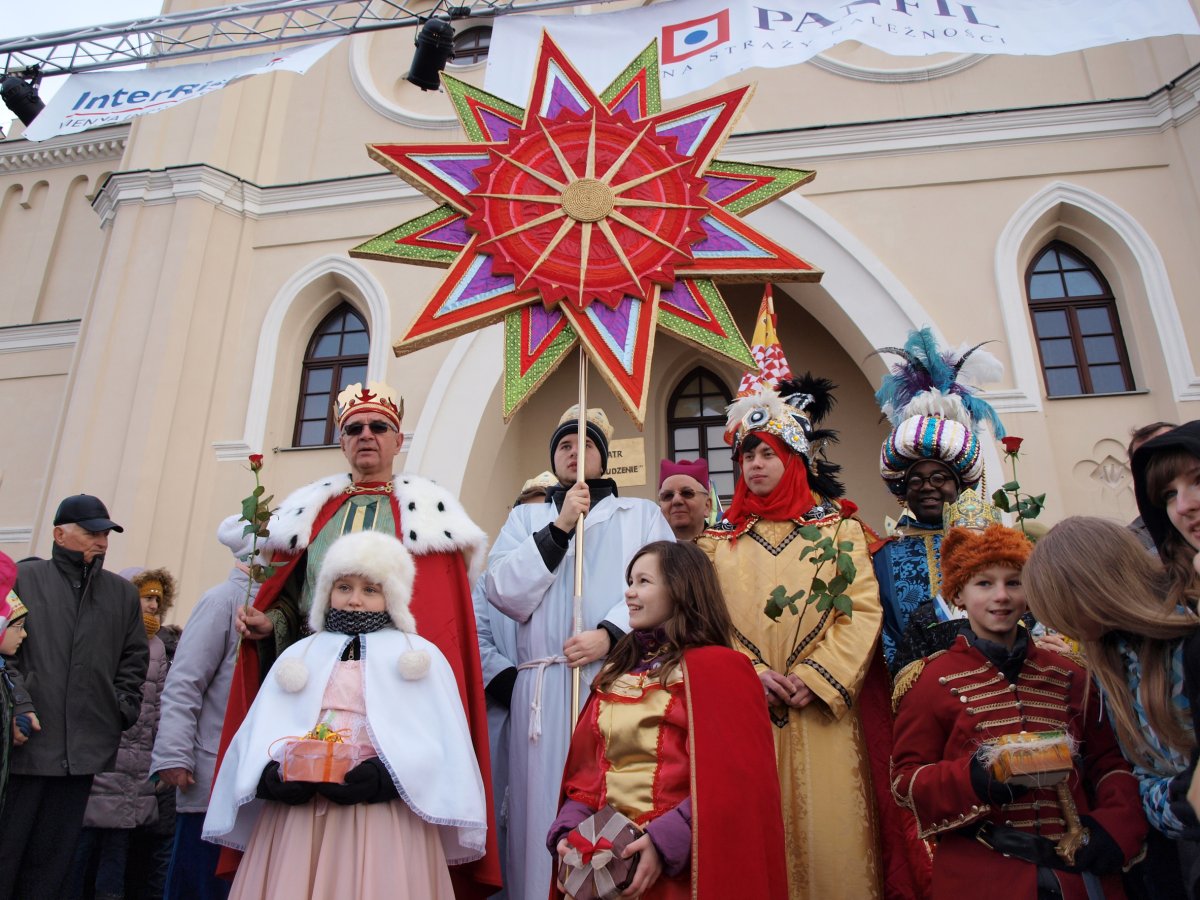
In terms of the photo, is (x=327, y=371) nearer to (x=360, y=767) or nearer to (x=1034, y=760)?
(x=360, y=767)

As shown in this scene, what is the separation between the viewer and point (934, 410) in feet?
13.6

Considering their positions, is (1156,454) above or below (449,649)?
above

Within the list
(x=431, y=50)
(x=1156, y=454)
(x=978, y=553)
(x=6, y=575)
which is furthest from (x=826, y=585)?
(x=431, y=50)

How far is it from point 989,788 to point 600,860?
0.94 m

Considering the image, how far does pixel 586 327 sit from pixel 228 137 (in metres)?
7.32

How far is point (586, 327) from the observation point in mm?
3844

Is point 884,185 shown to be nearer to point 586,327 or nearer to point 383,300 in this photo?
point 383,300

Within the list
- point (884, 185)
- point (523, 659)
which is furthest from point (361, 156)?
point (523, 659)

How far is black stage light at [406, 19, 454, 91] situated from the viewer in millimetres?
7191

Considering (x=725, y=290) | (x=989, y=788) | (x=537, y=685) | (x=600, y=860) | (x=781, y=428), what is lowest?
(x=600, y=860)

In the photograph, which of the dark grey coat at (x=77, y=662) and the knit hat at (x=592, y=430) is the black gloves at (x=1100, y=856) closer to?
the knit hat at (x=592, y=430)

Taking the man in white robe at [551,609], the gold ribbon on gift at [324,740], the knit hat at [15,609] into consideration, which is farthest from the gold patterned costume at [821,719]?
the knit hat at [15,609]

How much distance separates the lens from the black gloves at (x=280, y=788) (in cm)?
259

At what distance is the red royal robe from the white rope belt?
0.66 feet
